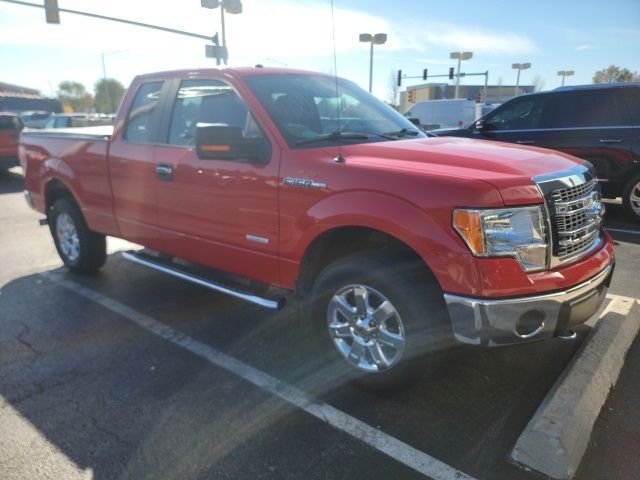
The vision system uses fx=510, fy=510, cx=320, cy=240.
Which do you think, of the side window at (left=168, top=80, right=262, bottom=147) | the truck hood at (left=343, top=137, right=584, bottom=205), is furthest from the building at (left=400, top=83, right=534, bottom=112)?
the truck hood at (left=343, top=137, right=584, bottom=205)

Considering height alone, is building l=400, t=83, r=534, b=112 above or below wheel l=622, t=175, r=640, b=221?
above

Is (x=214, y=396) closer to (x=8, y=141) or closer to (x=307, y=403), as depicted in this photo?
(x=307, y=403)

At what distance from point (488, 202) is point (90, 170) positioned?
3832mm

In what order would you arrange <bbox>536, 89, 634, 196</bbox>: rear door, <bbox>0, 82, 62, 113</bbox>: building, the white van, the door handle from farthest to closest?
1. <bbox>0, 82, 62, 113</bbox>: building
2. the white van
3. <bbox>536, 89, 634, 196</bbox>: rear door
4. the door handle

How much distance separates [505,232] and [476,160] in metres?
0.54

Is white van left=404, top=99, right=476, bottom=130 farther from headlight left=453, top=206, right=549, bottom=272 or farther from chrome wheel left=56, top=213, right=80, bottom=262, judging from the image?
headlight left=453, top=206, right=549, bottom=272

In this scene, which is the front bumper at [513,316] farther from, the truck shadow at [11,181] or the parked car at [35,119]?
the parked car at [35,119]

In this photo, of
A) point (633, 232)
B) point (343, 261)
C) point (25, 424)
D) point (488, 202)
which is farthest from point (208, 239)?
point (633, 232)

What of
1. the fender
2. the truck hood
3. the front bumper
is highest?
the truck hood

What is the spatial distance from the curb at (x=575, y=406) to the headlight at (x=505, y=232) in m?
0.73

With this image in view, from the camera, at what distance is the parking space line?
2477mm

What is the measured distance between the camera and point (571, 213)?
8.96 feet

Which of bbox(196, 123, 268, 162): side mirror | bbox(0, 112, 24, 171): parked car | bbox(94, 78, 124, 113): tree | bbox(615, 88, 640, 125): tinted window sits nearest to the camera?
bbox(196, 123, 268, 162): side mirror

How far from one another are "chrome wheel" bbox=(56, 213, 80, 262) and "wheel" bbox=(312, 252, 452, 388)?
338 centimetres
